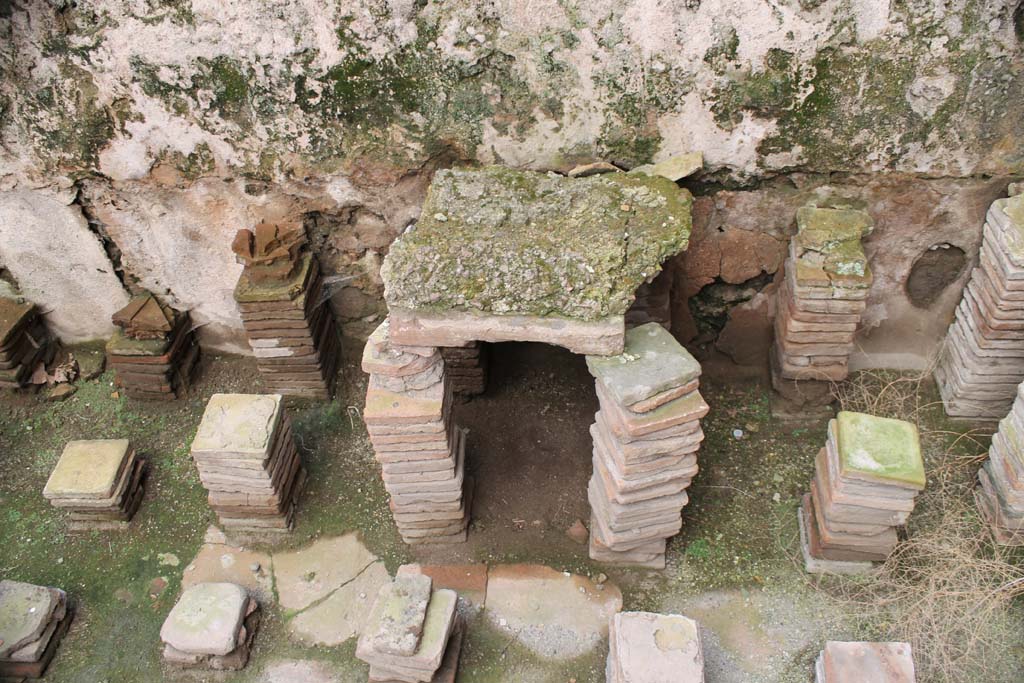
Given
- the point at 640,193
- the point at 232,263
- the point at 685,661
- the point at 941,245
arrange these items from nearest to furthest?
1. the point at 685,661
2. the point at 640,193
3. the point at 941,245
4. the point at 232,263

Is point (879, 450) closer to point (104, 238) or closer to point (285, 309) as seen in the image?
point (285, 309)

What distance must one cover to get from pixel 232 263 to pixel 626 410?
321 cm

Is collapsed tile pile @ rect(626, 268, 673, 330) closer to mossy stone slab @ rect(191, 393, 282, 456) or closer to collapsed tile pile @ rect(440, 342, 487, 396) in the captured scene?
collapsed tile pile @ rect(440, 342, 487, 396)

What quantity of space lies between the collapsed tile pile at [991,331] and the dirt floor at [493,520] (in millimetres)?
359

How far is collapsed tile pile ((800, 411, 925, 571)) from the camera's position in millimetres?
4129

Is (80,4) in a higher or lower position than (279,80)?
higher

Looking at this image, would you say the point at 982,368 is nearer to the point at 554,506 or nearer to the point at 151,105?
the point at 554,506

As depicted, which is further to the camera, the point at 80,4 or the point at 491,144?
the point at 491,144

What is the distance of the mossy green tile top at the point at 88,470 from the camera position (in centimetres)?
502

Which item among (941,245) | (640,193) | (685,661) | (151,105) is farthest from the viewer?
(941,245)

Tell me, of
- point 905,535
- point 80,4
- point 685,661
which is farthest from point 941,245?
point 80,4

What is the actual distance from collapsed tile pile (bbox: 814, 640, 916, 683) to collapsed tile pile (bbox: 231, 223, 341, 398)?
3.62 meters

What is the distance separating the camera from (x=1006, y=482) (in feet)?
14.8

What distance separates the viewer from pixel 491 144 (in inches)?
197
